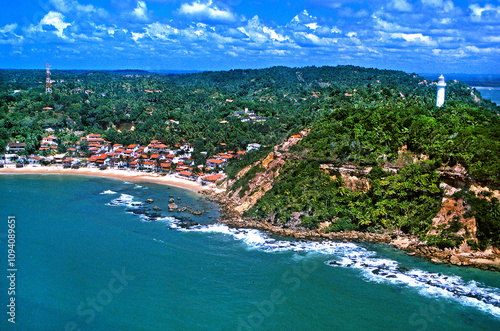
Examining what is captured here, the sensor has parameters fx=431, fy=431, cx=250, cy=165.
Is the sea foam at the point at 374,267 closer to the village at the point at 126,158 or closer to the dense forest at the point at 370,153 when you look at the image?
the dense forest at the point at 370,153

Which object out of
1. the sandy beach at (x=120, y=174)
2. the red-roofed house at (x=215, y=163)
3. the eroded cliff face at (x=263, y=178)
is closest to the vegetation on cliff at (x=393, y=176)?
the eroded cliff face at (x=263, y=178)

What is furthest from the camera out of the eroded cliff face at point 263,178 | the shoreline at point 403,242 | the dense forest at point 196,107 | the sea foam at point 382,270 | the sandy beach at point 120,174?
the dense forest at point 196,107

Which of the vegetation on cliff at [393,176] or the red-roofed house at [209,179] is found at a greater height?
the vegetation on cliff at [393,176]

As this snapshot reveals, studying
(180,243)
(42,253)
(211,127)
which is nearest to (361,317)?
(180,243)

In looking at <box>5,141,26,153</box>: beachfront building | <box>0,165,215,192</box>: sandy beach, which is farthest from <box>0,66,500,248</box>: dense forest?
<box>0,165,215,192</box>: sandy beach

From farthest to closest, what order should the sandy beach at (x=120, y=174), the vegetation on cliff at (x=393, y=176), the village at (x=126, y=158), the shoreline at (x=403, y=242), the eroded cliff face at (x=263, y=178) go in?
the village at (x=126, y=158) → the sandy beach at (x=120, y=174) → the eroded cliff face at (x=263, y=178) → the vegetation on cliff at (x=393, y=176) → the shoreline at (x=403, y=242)

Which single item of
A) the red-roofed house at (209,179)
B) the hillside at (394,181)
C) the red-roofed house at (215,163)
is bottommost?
the red-roofed house at (209,179)

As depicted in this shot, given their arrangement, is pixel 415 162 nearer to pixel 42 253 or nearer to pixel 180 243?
pixel 180 243
